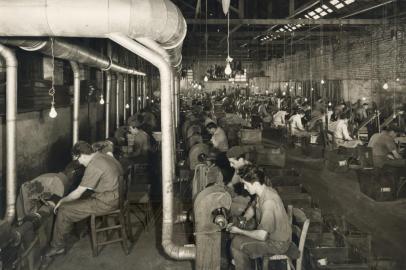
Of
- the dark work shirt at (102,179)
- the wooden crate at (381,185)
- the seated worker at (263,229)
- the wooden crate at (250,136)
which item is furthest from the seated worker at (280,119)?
the seated worker at (263,229)

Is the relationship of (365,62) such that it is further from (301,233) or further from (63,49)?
(301,233)

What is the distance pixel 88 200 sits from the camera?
5.09 metres

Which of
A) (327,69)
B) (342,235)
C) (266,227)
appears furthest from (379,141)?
(327,69)

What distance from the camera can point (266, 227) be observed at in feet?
12.7

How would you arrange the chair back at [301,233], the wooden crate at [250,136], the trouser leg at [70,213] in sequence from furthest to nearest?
the wooden crate at [250,136], the trouser leg at [70,213], the chair back at [301,233]

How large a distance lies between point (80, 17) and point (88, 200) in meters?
2.40

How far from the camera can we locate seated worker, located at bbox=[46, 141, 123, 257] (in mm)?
4957

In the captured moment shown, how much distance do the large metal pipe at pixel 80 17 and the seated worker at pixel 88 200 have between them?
1630 millimetres

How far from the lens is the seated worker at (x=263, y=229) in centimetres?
388

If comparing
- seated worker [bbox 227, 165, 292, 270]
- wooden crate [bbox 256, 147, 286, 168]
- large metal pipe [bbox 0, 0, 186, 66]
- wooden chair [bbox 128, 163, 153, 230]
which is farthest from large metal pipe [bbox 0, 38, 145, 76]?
wooden crate [bbox 256, 147, 286, 168]

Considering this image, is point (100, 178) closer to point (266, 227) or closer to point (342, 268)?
→ point (266, 227)

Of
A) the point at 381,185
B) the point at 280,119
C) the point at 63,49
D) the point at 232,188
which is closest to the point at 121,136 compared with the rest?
the point at 63,49

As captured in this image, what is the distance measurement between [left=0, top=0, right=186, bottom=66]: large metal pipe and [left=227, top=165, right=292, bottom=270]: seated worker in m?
1.92

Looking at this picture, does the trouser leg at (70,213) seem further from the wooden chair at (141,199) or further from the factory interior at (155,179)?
the wooden chair at (141,199)
